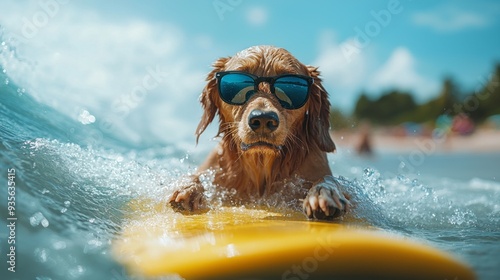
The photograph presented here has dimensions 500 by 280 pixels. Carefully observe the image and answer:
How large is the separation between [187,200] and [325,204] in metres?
1.21

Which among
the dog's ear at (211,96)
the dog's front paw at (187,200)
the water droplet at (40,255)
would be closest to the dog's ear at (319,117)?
the dog's ear at (211,96)

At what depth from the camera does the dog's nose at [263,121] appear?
425 centimetres

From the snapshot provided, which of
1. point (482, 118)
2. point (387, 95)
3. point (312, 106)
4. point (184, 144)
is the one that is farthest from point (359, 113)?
point (312, 106)

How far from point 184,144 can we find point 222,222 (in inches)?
307

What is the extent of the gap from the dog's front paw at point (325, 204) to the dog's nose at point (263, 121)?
1.99 ft

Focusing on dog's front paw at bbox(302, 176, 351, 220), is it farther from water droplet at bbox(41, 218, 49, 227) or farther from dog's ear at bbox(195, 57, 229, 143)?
water droplet at bbox(41, 218, 49, 227)

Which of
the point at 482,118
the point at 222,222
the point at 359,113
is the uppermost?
the point at 359,113

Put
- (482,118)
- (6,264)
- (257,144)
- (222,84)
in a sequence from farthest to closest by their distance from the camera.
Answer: (482,118)
(222,84)
(257,144)
(6,264)

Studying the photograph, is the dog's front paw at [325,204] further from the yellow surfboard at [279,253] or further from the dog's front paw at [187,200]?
the dog's front paw at [187,200]

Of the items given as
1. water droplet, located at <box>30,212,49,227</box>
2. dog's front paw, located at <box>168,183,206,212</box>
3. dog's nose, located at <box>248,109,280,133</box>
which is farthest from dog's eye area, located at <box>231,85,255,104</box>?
water droplet, located at <box>30,212,49,227</box>

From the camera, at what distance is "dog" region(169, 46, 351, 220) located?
14.5 feet

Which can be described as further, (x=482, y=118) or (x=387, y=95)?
(x=387, y=95)

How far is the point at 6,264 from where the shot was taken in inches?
116

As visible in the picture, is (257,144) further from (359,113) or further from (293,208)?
(359,113)
